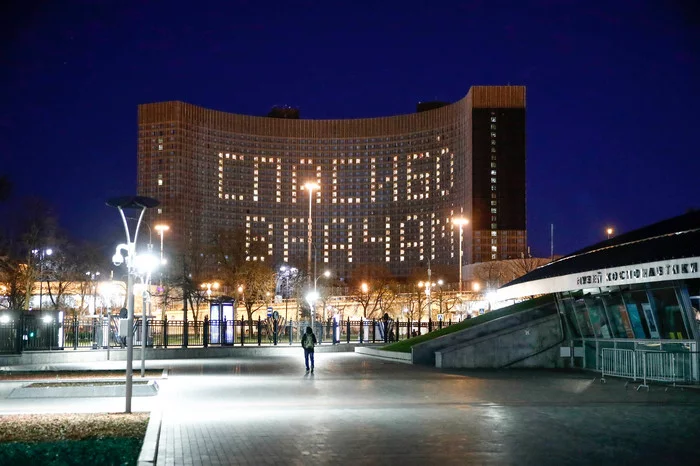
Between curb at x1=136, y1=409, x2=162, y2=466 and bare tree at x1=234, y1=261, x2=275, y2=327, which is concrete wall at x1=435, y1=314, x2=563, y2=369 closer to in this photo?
curb at x1=136, y1=409, x2=162, y2=466

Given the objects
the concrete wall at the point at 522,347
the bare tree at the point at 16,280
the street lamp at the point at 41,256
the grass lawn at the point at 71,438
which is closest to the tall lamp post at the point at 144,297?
the grass lawn at the point at 71,438

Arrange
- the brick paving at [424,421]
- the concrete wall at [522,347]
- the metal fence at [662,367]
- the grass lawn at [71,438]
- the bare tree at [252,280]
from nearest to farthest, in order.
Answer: the grass lawn at [71,438] → the brick paving at [424,421] → the metal fence at [662,367] → the concrete wall at [522,347] → the bare tree at [252,280]

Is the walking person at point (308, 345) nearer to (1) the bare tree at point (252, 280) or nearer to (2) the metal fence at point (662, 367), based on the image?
(2) the metal fence at point (662, 367)

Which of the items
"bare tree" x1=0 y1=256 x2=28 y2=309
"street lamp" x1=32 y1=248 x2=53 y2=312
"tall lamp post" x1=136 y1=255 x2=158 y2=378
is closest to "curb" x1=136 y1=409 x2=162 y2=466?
"tall lamp post" x1=136 y1=255 x2=158 y2=378

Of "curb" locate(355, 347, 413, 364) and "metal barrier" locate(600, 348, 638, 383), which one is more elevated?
"metal barrier" locate(600, 348, 638, 383)

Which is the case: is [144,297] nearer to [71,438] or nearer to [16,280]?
[71,438]

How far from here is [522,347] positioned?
99.0 feet

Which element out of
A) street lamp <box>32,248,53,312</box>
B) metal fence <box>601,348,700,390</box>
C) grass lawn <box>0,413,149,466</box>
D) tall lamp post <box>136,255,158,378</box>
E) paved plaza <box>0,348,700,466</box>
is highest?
street lamp <box>32,248,53,312</box>

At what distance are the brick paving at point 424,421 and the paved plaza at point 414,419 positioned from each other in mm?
23

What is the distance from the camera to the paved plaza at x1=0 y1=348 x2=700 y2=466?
11.8 metres

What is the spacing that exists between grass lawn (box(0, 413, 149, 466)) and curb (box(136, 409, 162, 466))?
114 mm

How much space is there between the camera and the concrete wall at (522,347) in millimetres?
30078

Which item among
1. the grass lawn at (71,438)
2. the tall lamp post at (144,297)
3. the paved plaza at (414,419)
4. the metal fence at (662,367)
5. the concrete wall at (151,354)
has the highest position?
the tall lamp post at (144,297)

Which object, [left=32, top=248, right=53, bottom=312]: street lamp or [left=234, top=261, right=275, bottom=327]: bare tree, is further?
[left=234, top=261, right=275, bottom=327]: bare tree
